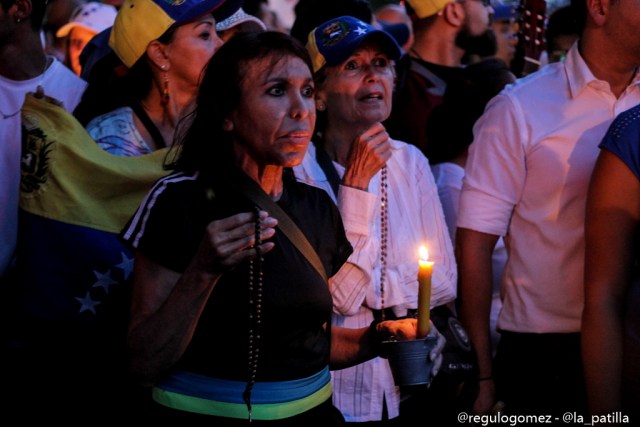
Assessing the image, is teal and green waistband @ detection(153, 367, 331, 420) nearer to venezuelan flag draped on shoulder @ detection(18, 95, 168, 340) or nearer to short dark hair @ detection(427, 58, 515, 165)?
venezuelan flag draped on shoulder @ detection(18, 95, 168, 340)

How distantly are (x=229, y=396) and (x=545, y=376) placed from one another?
1.62m

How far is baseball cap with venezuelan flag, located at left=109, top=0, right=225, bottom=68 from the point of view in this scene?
3.88m

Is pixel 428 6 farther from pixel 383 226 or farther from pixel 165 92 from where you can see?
pixel 383 226

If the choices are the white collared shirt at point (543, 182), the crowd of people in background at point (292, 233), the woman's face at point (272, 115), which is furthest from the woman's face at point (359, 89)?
the woman's face at point (272, 115)

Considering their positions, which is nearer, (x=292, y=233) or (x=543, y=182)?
(x=292, y=233)

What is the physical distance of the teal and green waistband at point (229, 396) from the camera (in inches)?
95.9

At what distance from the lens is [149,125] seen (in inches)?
152

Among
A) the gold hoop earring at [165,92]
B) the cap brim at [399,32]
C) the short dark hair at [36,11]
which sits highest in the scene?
the short dark hair at [36,11]

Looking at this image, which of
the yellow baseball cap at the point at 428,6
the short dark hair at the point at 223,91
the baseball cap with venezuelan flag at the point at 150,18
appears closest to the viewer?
the short dark hair at the point at 223,91

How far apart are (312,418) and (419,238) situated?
1233 mm

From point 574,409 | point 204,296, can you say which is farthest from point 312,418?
point 574,409

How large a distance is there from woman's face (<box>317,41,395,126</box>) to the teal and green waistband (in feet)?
5.09

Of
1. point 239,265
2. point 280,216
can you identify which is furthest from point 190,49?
point 239,265

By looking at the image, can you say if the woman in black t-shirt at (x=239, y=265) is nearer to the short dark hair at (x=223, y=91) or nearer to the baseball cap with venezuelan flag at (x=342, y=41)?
the short dark hair at (x=223, y=91)
